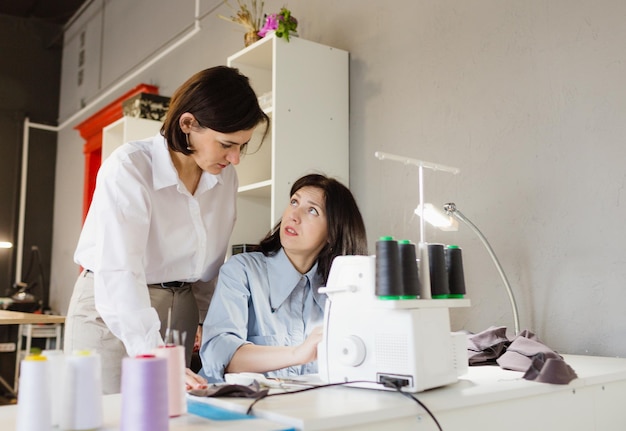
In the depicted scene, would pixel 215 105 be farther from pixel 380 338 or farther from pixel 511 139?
pixel 511 139

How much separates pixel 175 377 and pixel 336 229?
95 cm

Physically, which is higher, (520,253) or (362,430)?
(520,253)

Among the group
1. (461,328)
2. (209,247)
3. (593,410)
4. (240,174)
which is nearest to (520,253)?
(461,328)

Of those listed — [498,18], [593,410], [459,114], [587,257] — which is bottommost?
[593,410]

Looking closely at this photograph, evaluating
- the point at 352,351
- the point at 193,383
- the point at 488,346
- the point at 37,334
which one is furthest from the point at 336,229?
the point at 37,334

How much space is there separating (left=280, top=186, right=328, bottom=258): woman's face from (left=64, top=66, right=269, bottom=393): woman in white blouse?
0.79 ft

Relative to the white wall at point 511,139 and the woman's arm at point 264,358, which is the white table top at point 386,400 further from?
the white wall at point 511,139

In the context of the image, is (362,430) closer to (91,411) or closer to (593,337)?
(91,411)

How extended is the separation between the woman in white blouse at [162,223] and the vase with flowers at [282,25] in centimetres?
75

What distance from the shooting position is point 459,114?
219 centimetres

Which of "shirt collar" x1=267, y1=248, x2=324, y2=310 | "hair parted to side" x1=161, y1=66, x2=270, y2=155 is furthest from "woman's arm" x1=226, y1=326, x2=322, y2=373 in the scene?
"hair parted to side" x1=161, y1=66, x2=270, y2=155

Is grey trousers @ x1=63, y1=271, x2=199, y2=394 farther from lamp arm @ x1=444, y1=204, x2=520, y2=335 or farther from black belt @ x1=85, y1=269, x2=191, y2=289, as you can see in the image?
lamp arm @ x1=444, y1=204, x2=520, y2=335

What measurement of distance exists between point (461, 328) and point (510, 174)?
550 mm

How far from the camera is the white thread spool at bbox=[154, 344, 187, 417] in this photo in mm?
1006
